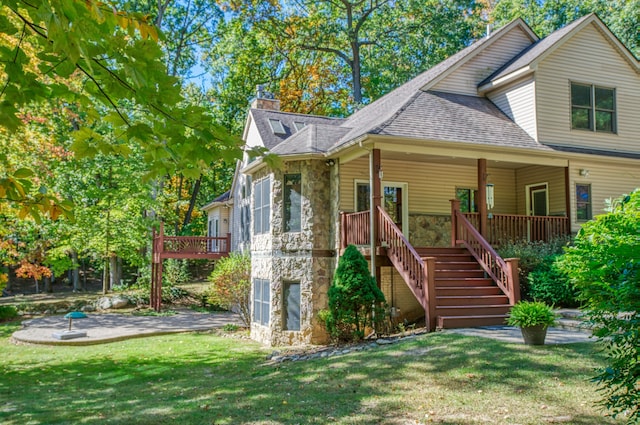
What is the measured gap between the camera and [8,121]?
122 inches

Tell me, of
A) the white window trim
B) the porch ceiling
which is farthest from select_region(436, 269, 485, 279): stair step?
the porch ceiling

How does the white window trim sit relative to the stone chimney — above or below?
below

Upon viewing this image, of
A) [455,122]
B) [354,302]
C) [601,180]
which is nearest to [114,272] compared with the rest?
[354,302]

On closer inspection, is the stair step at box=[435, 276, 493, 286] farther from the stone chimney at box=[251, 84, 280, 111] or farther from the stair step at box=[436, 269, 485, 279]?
the stone chimney at box=[251, 84, 280, 111]

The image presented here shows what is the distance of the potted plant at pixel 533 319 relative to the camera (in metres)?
7.99

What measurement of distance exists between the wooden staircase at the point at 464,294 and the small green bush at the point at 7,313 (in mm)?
18366

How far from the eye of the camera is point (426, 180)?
1534cm

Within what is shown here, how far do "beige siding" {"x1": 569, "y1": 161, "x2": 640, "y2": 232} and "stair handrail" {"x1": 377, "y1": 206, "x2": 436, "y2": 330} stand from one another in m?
5.87

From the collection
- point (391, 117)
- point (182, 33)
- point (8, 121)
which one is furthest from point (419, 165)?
point (182, 33)

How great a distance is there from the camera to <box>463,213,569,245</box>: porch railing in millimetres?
13773

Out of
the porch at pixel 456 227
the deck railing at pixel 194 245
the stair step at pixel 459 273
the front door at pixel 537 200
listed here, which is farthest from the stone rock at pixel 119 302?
the front door at pixel 537 200

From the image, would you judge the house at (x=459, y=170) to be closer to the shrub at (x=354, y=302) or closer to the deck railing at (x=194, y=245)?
the shrub at (x=354, y=302)

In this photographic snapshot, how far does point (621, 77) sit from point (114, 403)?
16094mm

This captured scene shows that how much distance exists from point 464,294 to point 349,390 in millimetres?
5149
